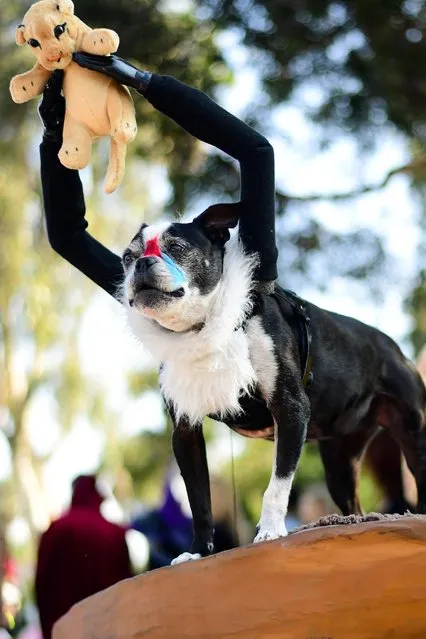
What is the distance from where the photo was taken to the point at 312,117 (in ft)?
30.3

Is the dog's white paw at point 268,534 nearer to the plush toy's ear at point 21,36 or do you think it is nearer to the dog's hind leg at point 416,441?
the dog's hind leg at point 416,441

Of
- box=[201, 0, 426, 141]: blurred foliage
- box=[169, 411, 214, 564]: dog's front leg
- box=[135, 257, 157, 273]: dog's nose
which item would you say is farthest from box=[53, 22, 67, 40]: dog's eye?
box=[201, 0, 426, 141]: blurred foliage

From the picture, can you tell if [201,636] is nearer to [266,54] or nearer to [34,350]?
[266,54]

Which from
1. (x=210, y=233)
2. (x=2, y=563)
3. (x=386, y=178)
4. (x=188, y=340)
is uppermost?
(x=386, y=178)

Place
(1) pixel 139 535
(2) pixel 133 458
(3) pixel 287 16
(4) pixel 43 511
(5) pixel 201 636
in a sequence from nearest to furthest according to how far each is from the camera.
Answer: (5) pixel 201 636 → (1) pixel 139 535 → (3) pixel 287 16 → (4) pixel 43 511 → (2) pixel 133 458

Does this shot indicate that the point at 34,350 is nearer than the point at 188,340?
No

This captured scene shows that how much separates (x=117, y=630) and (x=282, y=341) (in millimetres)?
1160

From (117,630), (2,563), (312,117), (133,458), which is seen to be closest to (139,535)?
(2,563)

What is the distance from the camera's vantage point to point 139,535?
6.29 meters

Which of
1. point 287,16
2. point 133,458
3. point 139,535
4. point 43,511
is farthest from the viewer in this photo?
point 133,458

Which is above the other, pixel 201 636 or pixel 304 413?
pixel 304 413

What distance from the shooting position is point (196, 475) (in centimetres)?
393

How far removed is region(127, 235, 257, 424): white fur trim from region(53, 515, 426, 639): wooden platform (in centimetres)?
57

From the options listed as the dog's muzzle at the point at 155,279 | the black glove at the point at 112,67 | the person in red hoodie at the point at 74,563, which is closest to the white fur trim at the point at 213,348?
the dog's muzzle at the point at 155,279
